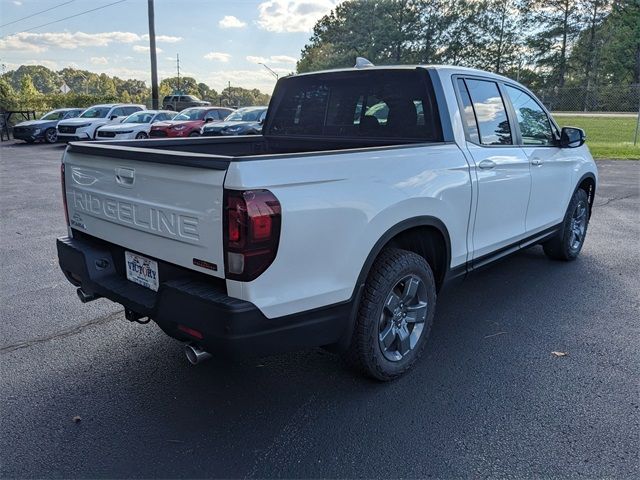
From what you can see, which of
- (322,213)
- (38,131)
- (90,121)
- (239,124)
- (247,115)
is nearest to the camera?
(322,213)

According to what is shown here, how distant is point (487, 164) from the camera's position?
366cm

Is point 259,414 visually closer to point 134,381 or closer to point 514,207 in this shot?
point 134,381

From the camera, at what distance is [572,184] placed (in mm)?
5184

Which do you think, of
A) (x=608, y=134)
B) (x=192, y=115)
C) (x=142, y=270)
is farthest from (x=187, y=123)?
(x=608, y=134)

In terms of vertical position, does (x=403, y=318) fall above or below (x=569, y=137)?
below

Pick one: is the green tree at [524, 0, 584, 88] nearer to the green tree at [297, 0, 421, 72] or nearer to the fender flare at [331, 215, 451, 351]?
the green tree at [297, 0, 421, 72]

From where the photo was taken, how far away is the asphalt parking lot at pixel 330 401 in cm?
244

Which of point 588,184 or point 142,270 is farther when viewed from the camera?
point 588,184

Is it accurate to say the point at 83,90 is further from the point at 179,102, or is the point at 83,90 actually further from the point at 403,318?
the point at 403,318

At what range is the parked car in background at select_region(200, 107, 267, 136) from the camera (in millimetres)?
16844

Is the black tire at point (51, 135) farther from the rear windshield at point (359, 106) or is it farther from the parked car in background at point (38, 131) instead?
the rear windshield at point (359, 106)

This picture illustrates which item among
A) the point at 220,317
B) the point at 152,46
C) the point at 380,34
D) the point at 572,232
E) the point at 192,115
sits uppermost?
the point at 380,34

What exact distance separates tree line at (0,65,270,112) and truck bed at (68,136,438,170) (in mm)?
31618

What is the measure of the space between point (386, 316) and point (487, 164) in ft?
4.61
